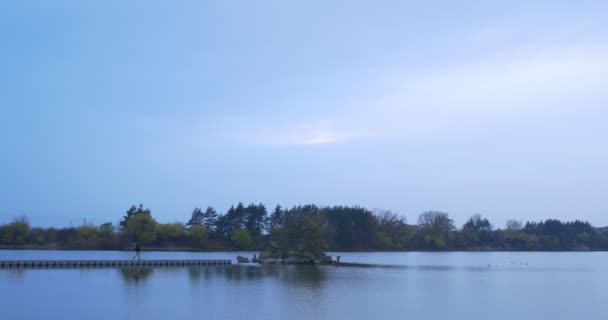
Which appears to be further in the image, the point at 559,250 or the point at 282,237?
the point at 559,250

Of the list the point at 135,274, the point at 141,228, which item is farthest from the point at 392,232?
the point at 135,274

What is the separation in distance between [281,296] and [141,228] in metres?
81.2

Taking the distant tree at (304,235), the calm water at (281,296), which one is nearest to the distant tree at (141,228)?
the distant tree at (304,235)

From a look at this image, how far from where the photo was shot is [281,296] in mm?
37125

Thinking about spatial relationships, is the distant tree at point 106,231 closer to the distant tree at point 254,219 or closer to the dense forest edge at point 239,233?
the dense forest edge at point 239,233

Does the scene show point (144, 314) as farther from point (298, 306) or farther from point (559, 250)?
point (559, 250)

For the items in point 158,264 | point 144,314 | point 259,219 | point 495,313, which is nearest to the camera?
point 144,314

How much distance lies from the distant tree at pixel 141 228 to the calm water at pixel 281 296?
2236 inches

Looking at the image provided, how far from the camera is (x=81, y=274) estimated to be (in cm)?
5172

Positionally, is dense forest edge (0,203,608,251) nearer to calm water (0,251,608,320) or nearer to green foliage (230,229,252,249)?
green foliage (230,229,252,249)

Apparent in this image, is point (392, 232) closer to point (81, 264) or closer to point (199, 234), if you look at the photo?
point (199, 234)

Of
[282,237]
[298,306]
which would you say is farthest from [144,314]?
[282,237]

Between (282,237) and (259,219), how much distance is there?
4879cm

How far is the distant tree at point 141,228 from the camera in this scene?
4422 inches
